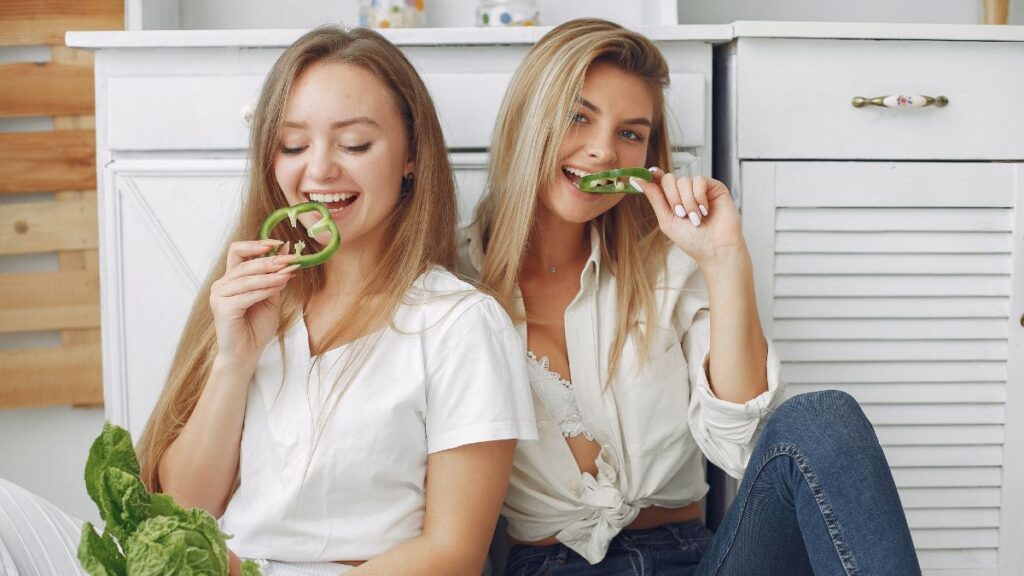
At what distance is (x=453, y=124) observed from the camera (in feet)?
4.33

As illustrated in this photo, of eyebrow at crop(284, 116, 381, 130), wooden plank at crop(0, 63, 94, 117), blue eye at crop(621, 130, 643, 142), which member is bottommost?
blue eye at crop(621, 130, 643, 142)

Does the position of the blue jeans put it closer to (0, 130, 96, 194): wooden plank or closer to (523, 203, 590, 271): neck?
(523, 203, 590, 271): neck

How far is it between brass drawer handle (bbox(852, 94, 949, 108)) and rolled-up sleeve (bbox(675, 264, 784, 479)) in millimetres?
356

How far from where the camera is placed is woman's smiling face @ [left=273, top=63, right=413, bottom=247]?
3.46 feet

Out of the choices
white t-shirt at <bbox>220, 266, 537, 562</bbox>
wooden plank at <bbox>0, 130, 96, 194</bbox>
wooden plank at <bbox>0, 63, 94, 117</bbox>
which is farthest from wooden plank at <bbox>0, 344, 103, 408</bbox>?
white t-shirt at <bbox>220, 266, 537, 562</bbox>

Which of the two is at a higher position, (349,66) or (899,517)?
(349,66)

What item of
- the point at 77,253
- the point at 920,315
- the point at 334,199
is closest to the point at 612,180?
the point at 334,199

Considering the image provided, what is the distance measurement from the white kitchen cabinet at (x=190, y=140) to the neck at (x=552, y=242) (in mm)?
129

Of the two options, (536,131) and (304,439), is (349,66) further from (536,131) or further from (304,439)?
(304,439)

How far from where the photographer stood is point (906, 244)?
1.35 meters

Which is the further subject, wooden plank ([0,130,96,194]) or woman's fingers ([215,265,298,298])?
wooden plank ([0,130,96,194])

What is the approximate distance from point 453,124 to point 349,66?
0.87 ft

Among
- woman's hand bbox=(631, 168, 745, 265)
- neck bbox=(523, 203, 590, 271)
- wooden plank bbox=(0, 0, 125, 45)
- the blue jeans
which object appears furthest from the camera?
wooden plank bbox=(0, 0, 125, 45)

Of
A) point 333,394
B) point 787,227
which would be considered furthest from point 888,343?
point 333,394
